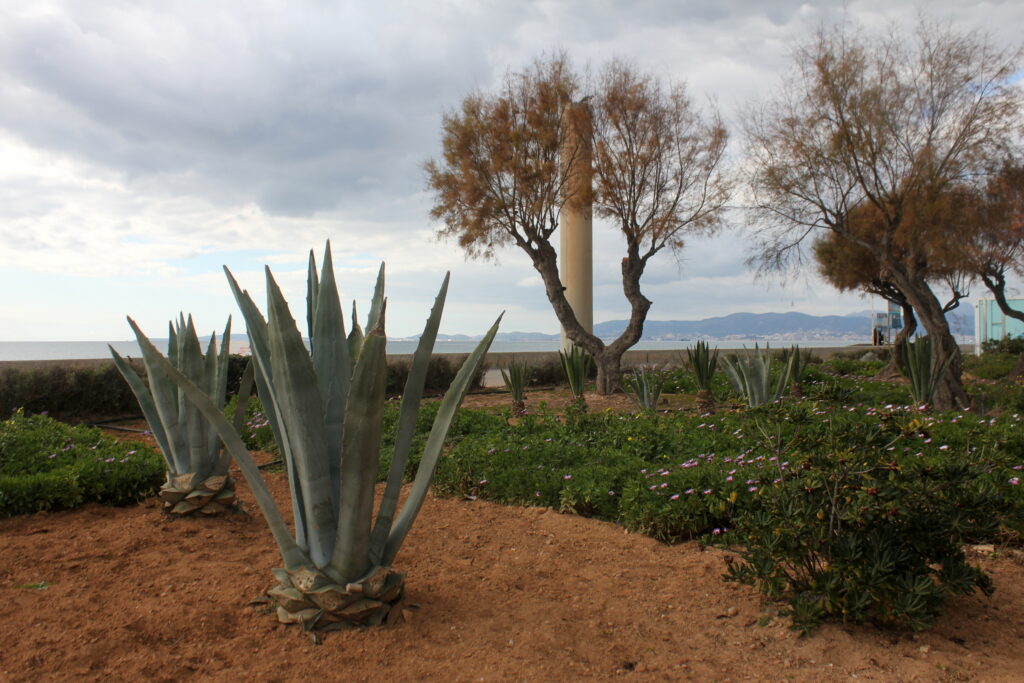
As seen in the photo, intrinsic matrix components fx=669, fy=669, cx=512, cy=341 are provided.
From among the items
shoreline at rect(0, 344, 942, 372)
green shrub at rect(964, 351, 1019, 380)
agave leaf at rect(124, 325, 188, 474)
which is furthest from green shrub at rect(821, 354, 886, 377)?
agave leaf at rect(124, 325, 188, 474)

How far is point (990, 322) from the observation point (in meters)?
25.6

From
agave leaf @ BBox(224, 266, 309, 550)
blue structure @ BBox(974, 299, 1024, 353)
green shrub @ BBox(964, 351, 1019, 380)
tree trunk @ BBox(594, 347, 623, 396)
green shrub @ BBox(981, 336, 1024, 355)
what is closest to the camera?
agave leaf @ BBox(224, 266, 309, 550)

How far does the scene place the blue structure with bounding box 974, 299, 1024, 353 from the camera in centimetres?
2477

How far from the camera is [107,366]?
927 cm

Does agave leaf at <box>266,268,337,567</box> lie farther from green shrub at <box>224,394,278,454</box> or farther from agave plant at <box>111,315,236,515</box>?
green shrub at <box>224,394,278,454</box>

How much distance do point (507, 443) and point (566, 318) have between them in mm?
6515

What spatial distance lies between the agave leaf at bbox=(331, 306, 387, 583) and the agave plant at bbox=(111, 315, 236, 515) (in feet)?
5.52

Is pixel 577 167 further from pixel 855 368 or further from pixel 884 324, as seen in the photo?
pixel 884 324

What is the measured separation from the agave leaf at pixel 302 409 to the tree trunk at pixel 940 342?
8285mm

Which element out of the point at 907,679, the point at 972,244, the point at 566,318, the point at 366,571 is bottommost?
the point at 907,679

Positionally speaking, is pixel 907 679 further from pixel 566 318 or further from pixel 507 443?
pixel 566 318

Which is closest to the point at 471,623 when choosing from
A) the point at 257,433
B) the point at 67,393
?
the point at 257,433

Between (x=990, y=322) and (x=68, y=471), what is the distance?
3010 cm

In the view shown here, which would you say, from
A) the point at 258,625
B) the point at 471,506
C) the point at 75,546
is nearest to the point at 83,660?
the point at 258,625
